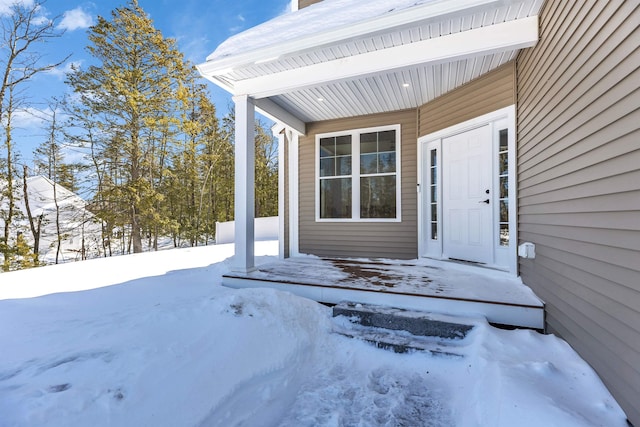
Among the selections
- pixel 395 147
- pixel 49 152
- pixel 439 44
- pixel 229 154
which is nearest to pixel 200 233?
pixel 229 154

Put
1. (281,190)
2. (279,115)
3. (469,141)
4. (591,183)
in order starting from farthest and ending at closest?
(281,190) → (279,115) → (469,141) → (591,183)

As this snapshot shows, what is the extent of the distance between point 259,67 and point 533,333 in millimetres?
3679

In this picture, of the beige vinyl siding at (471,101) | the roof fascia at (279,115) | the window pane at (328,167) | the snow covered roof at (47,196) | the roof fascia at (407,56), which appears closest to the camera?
the roof fascia at (407,56)

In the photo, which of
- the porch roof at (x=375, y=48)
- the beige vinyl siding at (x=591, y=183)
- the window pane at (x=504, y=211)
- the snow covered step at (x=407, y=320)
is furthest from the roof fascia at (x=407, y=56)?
the snow covered step at (x=407, y=320)

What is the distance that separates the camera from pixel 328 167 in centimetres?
528

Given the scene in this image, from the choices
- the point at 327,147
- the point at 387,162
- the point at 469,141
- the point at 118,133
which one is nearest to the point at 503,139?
the point at 469,141

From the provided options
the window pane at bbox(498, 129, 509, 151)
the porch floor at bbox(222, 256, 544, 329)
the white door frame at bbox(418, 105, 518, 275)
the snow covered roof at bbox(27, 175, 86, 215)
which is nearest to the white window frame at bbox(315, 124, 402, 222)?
the white door frame at bbox(418, 105, 518, 275)

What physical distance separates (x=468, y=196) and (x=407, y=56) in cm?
198

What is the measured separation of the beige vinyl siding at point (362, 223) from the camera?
4656 millimetres

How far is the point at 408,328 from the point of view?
2.44 meters

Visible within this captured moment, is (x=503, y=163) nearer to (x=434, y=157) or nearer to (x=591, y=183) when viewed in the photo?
(x=434, y=157)

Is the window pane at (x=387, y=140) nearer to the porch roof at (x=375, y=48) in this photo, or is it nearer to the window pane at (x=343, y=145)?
the window pane at (x=343, y=145)

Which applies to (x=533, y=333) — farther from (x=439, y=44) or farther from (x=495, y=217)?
(x=439, y=44)

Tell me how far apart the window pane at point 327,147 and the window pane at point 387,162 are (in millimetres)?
873
